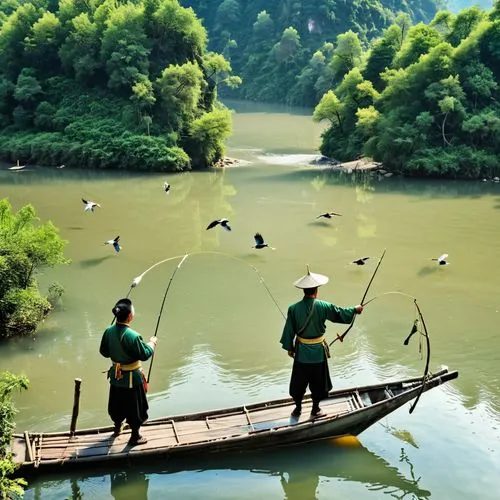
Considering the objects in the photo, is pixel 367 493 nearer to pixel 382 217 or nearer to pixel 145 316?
pixel 145 316

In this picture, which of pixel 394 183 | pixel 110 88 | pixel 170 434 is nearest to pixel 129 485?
pixel 170 434

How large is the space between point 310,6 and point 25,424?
282ft

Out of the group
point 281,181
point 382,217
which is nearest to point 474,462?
point 382,217

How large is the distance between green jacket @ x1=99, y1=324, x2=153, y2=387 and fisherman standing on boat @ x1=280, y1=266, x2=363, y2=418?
1683 mm

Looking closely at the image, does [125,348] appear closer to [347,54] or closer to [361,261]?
[361,261]

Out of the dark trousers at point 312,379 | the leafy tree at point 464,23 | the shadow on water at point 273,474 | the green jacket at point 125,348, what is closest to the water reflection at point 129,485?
the shadow on water at point 273,474

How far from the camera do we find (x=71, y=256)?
57.1 ft

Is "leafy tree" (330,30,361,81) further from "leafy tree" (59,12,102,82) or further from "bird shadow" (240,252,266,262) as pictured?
"bird shadow" (240,252,266,262)

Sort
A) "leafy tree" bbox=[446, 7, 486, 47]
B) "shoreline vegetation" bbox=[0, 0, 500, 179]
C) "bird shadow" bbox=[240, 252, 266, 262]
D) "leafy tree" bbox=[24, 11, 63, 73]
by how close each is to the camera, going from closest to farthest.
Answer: "bird shadow" bbox=[240, 252, 266, 262], "shoreline vegetation" bbox=[0, 0, 500, 179], "leafy tree" bbox=[446, 7, 486, 47], "leafy tree" bbox=[24, 11, 63, 73]

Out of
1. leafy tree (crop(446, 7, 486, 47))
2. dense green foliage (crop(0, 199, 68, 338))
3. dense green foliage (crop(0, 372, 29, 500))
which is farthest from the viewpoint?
leafy tree (crop(446, 7, 486, 47))

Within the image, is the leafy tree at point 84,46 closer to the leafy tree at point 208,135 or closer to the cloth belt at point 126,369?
the leafy tree at point 208,135

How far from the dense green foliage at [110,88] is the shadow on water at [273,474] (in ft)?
87.9

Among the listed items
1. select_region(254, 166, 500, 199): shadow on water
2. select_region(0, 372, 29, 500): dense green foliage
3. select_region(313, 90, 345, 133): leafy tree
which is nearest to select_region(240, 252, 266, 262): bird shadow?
select_region(0, 372, 29, 500): dense green foliage

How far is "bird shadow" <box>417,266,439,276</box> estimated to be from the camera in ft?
52.3
